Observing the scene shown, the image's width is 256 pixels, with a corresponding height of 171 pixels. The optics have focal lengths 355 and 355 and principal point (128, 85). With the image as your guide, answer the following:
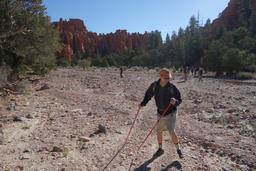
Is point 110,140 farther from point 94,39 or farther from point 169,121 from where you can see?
point 94,39

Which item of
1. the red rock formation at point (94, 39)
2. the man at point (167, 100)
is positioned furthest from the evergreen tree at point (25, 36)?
the red rock formation at point (94, 39)

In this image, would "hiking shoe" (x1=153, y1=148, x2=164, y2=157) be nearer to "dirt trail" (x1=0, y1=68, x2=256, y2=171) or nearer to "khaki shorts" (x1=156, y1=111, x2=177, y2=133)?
"dirt trail" (x1=0, y1=68, x2=256, y2=171)

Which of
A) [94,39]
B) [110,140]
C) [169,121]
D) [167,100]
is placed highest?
[94,39]

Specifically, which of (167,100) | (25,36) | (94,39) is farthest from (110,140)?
(94,39)

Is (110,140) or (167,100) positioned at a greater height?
(167,100)

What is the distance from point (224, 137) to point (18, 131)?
18.3 feet

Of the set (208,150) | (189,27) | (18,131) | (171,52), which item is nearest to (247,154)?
(208,150)

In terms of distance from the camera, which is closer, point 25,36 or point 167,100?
point 167,100

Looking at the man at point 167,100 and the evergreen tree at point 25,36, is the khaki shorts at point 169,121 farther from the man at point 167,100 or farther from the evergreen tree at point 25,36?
the evergreen tree at point 25,36

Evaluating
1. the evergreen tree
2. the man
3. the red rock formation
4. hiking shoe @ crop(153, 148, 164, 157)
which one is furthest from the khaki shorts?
the red rock formation

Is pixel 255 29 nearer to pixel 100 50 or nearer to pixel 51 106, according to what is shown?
pixel 51 106

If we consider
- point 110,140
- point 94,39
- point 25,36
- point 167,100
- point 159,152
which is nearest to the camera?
point 167,100

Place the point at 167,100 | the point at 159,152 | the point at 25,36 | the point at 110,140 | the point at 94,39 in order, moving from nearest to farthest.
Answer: the point at 167,100, the point at 159,152, the point at 110,140, the point at 25,36, the point at 94,39

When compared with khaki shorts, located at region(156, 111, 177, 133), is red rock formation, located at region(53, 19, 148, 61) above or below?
above
